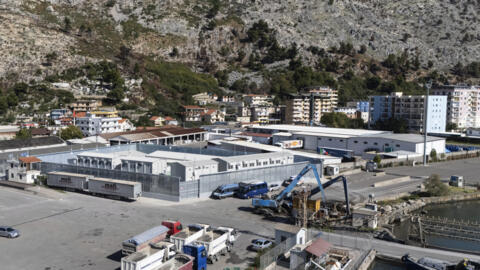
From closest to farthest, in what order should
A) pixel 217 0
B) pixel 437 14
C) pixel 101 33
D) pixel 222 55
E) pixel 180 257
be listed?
pixel 180 257
pixel 101 33
pixel 222 55
pixel 217 0
pixel 437 14

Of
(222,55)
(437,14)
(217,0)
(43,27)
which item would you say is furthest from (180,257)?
(437,14)

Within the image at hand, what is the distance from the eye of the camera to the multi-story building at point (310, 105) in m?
69.6

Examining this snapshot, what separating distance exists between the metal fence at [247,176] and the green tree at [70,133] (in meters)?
26.0

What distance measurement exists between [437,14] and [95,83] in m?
97.4

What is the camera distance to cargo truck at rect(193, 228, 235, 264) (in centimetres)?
1550

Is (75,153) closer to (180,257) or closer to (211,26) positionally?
(180,257)

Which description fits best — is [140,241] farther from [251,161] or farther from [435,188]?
[435,188]

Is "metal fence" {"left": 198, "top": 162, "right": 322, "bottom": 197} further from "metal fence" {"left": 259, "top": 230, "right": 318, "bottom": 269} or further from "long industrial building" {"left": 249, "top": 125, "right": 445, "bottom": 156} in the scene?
"long industrial building" {"left": 249, "top": 125, "right": 445, "bottom": 156}

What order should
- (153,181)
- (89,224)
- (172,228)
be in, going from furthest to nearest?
(153,181)
(89,224)
(172,228)

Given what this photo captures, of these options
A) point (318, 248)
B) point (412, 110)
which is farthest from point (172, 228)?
point (412, 110)

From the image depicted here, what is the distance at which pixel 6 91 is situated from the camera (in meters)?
61.8

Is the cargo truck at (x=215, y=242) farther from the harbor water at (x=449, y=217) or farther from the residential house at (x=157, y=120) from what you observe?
the residential house at (x=157, y=120)

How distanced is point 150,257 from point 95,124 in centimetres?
3943

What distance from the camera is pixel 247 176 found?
2708 cm
